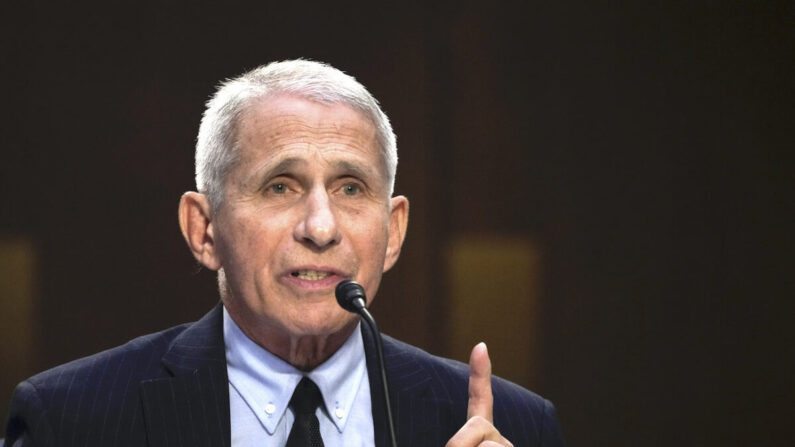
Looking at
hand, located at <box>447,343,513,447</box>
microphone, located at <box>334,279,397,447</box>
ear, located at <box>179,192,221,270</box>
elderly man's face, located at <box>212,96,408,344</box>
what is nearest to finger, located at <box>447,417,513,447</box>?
hand, located at <box>447,343,513,447</box>

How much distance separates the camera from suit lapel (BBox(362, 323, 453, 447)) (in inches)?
73.5

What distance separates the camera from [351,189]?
1.83 meters

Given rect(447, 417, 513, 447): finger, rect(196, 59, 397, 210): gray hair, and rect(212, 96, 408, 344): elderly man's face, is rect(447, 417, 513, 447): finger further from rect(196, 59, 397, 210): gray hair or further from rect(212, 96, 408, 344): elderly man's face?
rect(196, 59, 397, 210): gray hair

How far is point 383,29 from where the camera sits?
304 cm

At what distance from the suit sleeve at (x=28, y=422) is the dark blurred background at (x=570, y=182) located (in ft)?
3.57

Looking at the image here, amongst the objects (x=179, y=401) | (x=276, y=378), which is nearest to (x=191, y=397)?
(x=179, y=401)

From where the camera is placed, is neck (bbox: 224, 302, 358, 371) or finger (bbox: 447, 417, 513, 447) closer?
finger (bbox: 447, 417, 513, 447)

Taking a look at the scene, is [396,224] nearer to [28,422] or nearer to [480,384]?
[480,384]

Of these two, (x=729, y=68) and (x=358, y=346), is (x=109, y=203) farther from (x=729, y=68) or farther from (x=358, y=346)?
(x=729, y=68)

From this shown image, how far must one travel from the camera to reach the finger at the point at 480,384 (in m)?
1.70

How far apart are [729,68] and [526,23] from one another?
0.62 m

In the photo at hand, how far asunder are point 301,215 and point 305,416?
1.15ft

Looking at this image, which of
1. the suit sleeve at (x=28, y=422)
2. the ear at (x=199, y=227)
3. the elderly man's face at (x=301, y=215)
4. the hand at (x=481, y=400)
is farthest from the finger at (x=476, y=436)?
the suit sleeve at (x=28, y=422)

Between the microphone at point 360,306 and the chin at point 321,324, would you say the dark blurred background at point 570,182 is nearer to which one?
the chin at point 321,324
